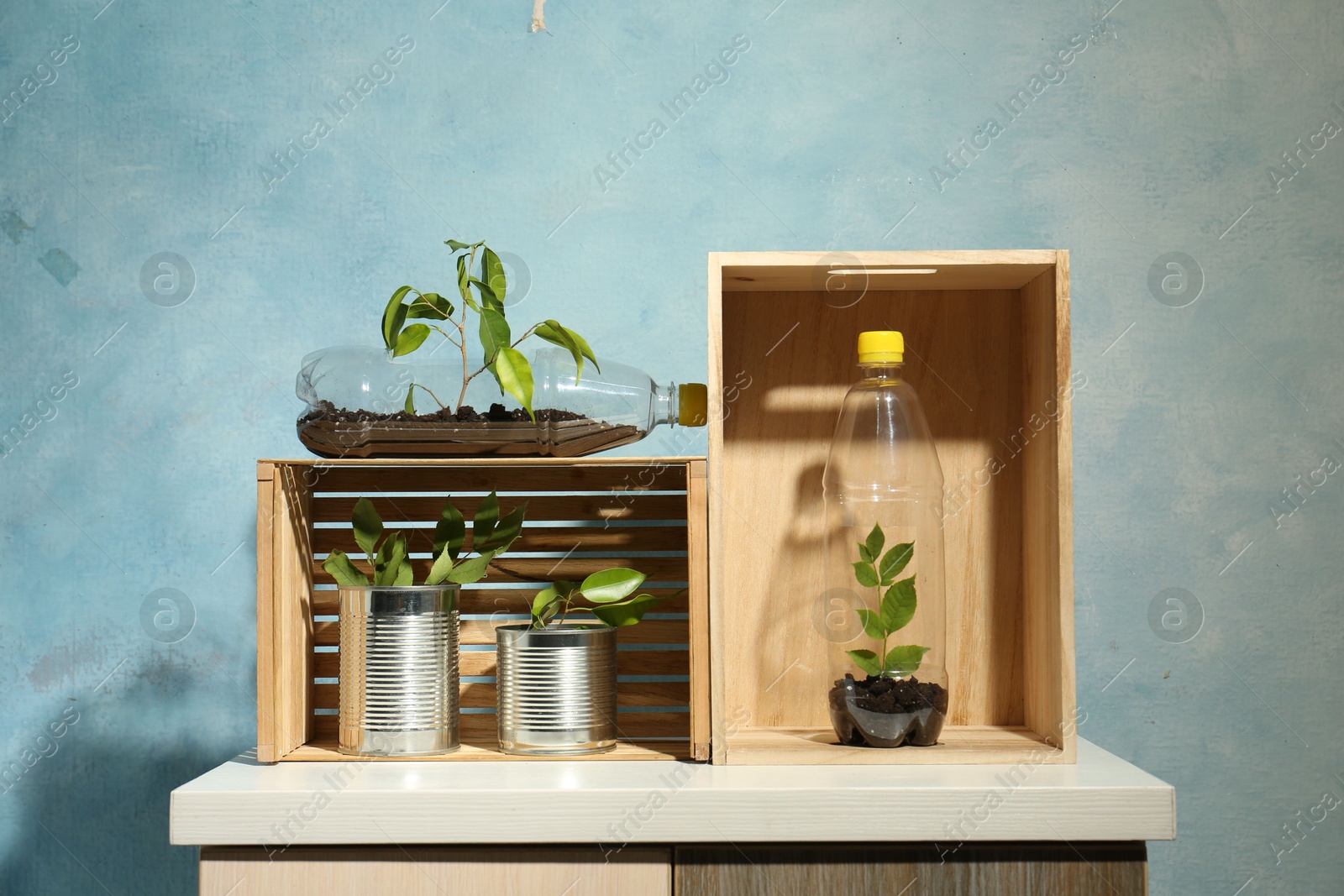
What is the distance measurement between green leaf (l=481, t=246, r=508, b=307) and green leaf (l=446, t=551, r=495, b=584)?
0.82ft

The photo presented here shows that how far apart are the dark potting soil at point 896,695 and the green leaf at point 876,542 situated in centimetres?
11

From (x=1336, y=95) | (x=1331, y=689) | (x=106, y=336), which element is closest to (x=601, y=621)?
Result: (x=106, y=336)

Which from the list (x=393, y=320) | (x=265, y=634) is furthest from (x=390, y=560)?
(x=393, y=320)

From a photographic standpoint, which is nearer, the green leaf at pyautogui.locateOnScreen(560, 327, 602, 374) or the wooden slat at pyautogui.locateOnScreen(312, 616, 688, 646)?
the green leaf at pyautogui.locateOnScreen(560, 327, 602, 374)

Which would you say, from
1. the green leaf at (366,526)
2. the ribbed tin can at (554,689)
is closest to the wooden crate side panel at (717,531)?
the ribbed tin can at (554,689)

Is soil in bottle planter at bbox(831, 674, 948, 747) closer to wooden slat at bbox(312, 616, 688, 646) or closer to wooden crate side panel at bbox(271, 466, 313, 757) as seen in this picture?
wooden slat at bbox(312, 616, 688, 646)

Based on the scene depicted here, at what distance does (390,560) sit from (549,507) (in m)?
0.18

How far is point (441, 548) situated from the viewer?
981mm

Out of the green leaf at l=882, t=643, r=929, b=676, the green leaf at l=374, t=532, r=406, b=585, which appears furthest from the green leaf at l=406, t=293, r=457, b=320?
the green leaf at l=882, t=643, r=929, b=676

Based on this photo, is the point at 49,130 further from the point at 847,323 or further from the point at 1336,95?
the point at 1336,95

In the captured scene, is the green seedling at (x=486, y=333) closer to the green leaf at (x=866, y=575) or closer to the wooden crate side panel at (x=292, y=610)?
the wooden crate side panel at (x=292, y=610)

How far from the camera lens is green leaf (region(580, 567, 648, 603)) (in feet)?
3.18

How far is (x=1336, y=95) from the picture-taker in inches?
50.8

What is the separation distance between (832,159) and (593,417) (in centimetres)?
56
